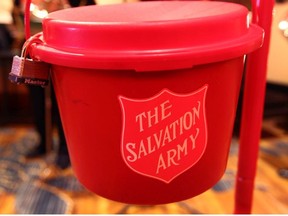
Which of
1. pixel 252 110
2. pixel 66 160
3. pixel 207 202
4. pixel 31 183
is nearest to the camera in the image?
pixel 252 110

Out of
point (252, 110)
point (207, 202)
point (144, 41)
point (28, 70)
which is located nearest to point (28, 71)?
point (28, 70)

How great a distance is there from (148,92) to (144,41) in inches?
2.3

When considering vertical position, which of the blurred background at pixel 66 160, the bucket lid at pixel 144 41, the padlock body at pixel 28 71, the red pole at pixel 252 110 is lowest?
the blurred background at pixel 66 160

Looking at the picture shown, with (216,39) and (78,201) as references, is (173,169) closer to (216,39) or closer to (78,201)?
(216,39)

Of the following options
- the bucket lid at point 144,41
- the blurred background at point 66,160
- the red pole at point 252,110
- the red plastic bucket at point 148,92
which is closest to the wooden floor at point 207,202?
the blurred background at point 66,160

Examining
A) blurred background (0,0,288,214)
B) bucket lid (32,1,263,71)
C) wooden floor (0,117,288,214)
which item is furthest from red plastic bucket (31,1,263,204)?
wooden floor (0,117,288,214)

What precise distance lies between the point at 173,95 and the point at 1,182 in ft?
4.63

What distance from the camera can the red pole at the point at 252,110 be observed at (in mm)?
578

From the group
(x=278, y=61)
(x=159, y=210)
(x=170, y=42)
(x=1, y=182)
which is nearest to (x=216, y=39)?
(x=170, y=42)

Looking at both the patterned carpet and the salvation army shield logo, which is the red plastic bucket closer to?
the salvation army shield logo

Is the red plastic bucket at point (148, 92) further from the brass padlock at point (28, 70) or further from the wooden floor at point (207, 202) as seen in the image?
the wooden floor at point (207, 202)

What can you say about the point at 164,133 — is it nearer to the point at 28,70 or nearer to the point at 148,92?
the point at 148,92

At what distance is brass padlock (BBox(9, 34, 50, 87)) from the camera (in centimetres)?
46

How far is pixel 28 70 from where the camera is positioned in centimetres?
47
